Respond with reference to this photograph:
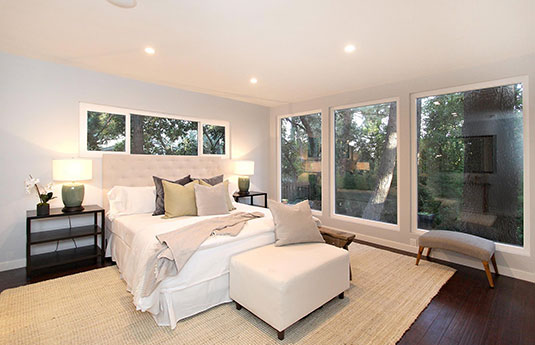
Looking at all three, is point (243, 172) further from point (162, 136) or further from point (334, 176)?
point (334, 176)

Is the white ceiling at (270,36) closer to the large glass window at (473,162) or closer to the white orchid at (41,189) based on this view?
the large glass window at (473,162)

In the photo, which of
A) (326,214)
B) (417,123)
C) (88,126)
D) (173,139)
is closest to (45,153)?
(88,126)

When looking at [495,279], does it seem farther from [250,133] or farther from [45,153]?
[45,153]

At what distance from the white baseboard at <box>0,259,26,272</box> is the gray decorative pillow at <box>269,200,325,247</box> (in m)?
3.17

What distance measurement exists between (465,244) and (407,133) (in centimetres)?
171

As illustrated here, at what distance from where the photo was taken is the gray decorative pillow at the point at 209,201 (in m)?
3.21

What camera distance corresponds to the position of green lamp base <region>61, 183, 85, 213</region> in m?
3.17

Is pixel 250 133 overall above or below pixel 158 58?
below

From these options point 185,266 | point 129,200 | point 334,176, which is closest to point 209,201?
point 129,200

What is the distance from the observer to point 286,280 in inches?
75.0

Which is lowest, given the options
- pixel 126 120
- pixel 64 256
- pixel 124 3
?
pixel 64 256

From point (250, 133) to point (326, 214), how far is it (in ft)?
7.52

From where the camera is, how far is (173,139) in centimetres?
436

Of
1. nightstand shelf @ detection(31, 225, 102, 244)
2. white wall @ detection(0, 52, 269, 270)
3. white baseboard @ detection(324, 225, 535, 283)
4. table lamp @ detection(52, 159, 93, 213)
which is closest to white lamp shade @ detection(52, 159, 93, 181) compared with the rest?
table lamp @ detection(52, 159, 93, 213)
